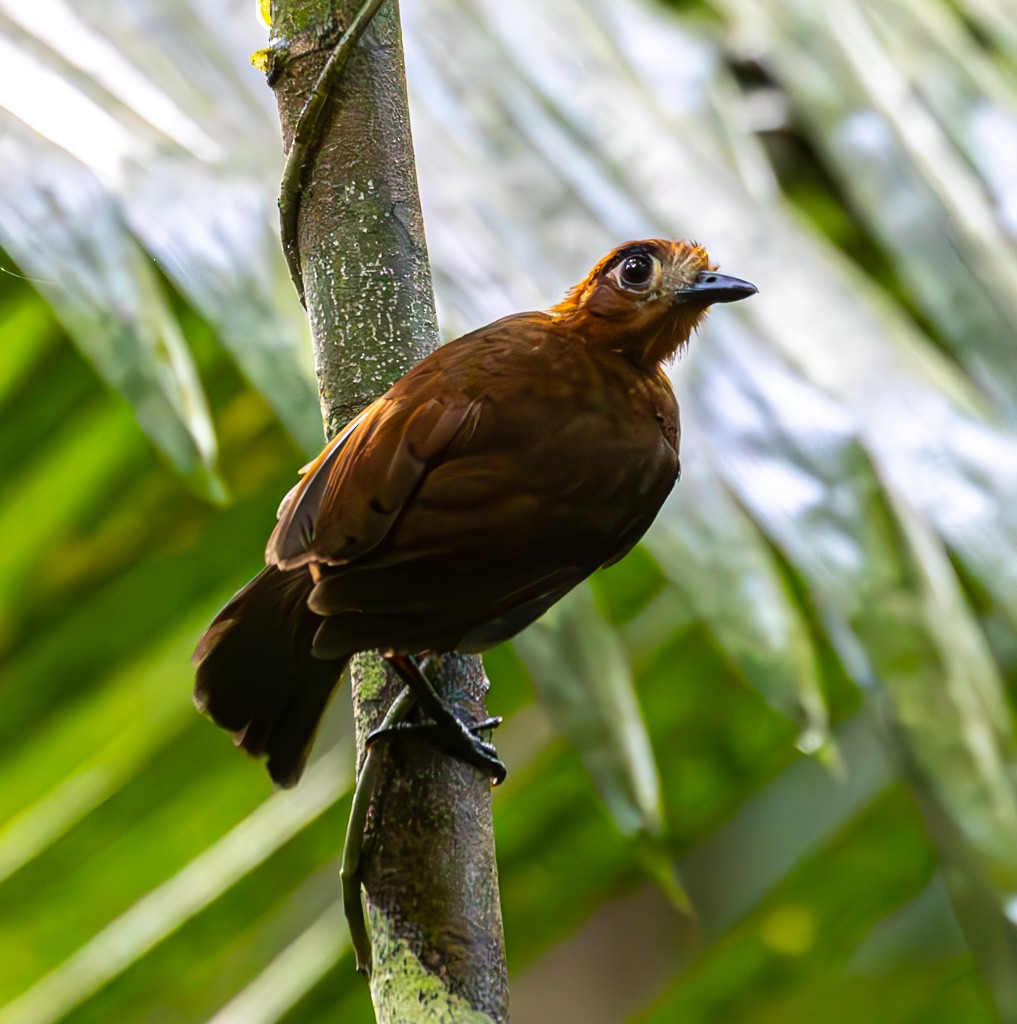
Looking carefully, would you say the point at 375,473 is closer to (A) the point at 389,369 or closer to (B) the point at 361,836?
(A) the point at 389,369

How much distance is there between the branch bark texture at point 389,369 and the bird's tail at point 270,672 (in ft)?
0.32

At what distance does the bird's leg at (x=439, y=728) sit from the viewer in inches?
41.7

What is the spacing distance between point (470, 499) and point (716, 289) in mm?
344

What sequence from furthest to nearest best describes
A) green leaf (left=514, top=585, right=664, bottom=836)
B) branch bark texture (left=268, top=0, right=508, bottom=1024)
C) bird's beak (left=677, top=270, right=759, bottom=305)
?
green leaf (left=514, top=585, right=664, bottom=836)
bird's beak (left=677, top=270, right=759, bottom=305)
branch bark texture (left=268, top=0, right=508, bottom=1024)

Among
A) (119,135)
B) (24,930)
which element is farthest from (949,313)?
(24,930)

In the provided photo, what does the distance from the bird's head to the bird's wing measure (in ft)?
0.75

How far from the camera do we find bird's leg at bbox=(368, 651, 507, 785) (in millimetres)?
1058

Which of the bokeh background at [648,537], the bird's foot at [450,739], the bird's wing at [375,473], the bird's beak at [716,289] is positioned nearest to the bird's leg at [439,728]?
the bird's foot at [450,739]

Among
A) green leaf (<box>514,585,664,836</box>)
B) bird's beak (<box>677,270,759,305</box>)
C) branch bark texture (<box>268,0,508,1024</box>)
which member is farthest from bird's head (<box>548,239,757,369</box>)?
green leaf (<box>514,585,664,836</box>)

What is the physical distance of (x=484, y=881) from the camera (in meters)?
1.02

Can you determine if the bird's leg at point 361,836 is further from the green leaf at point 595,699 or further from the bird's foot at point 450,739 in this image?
the green leaf at point 595,699

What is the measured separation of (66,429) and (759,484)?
132cm

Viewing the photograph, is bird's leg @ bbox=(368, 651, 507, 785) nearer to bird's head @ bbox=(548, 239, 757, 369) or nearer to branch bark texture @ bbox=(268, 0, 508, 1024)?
branch bark texture @ bbox=(268, 0, 508, 1024)

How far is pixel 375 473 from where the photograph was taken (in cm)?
107
